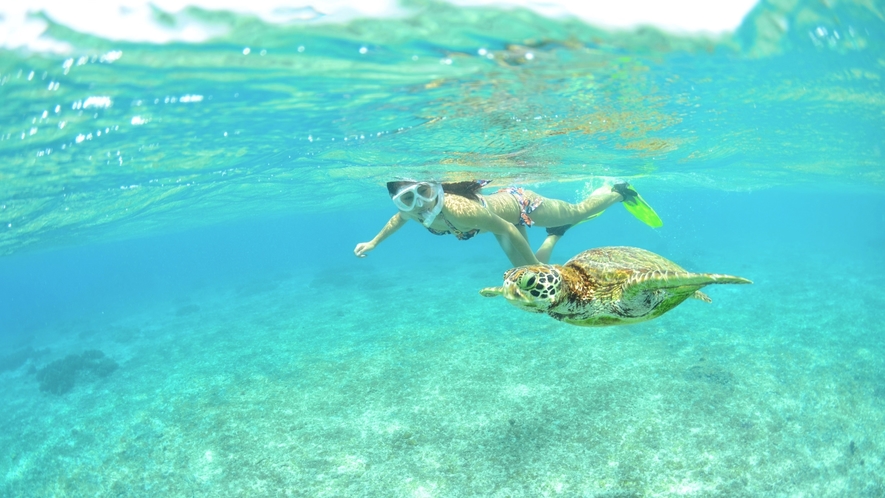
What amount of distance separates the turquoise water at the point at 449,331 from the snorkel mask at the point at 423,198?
84.1 inches

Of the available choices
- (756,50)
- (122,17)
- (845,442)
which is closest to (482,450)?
(845,442)

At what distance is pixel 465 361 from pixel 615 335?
445 centimetres

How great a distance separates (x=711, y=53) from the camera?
7.74 m

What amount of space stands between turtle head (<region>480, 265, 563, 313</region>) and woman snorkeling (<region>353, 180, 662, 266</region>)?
3.23 m

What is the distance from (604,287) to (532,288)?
1300mm

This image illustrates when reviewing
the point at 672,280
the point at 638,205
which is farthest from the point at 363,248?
the point at 638,205

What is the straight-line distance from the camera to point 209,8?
17.1 feet

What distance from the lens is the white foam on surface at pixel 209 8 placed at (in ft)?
16.6

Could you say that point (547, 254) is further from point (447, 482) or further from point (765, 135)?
point (765, 135)

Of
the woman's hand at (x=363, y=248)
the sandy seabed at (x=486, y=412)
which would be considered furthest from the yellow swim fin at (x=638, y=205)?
the woman's hand at (x=363, y=248)

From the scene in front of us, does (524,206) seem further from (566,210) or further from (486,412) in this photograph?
(486,412)

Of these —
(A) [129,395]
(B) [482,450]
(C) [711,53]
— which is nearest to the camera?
(B) [482,450]

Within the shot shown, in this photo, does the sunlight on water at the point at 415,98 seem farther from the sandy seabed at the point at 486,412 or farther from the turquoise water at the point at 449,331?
the sandy seabed at the point at 486,412

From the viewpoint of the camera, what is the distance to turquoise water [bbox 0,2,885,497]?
6.40 meters
